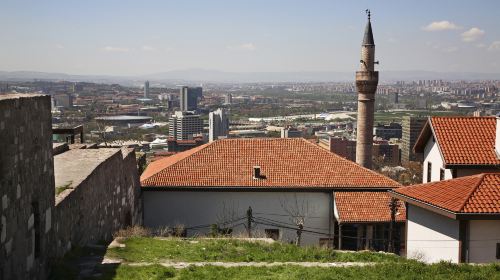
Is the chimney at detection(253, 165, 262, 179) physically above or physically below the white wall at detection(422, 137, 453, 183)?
below

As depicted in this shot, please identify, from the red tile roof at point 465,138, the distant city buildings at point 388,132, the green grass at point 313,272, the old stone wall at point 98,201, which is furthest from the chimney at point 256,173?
the distant city buildings at point 388,132

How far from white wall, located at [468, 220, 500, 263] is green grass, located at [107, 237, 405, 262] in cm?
266

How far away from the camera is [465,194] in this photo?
519 inches

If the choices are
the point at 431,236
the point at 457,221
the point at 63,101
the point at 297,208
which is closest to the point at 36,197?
the point at 457,221

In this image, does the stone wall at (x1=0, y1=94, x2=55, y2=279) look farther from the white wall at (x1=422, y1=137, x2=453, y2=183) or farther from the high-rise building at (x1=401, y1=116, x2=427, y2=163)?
the high-rise building at (x1=401, y1=116, x2=427, y2=163)

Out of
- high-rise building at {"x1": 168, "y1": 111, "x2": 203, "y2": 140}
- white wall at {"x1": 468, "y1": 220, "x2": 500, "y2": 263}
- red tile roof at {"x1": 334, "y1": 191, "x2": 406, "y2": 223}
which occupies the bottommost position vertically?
high-rise building at {"x1": 168, "y1": 111, "x2": 203, "y2": 140}

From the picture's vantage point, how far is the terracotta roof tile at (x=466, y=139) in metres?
15.9

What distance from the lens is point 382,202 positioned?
62.4 ft

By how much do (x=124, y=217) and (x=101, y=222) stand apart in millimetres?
3346

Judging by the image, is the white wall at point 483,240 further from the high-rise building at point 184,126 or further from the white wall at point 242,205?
the high-rise building at point 184,126

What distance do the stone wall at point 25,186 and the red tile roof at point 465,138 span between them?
38.3ft

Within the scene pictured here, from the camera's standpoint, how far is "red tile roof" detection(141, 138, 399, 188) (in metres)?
19.8

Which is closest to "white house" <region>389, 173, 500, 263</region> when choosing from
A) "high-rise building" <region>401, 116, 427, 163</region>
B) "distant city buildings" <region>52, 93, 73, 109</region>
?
"high-rise building" <region>401, 116, 427, 163</region>

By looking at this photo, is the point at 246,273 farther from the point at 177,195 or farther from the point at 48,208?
the point at 177,195
